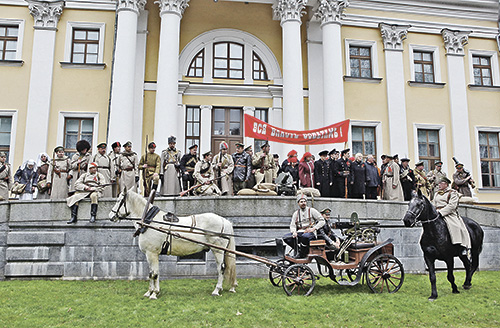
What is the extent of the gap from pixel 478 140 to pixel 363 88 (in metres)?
6.52

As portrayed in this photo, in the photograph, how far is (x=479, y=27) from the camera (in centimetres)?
2170

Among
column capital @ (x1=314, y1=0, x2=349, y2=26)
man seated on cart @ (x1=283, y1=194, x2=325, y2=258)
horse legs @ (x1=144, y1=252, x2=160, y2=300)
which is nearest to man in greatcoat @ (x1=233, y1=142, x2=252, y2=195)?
man seated on cart @ (x1=283, y1=194, x2=325, y2=258)

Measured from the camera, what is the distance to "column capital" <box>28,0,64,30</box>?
18.6 metres

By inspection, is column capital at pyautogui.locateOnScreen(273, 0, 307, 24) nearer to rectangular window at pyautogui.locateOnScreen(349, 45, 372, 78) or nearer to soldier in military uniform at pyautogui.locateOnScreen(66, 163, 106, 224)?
rectangular window at pyautogui.locateOnScreen(349, 45, 372, 78)

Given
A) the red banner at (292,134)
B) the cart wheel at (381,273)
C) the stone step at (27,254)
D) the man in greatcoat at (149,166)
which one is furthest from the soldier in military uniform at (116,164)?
the cart wheel at (381,273)

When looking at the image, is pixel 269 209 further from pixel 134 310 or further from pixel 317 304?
pixel 134 310

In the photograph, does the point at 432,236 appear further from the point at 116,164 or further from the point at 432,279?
the point at 116,164

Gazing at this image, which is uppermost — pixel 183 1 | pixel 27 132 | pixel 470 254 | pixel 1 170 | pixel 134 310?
pixel 183 1

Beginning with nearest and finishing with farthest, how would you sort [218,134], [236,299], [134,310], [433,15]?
[134,310], [236,299], [218,134], [433,15]

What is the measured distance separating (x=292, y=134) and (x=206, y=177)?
3.60 m

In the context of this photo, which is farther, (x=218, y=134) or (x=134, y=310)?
(x=218, y=134)

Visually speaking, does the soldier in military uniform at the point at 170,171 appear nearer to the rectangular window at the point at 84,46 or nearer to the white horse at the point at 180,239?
the white horse at the point at 180,239

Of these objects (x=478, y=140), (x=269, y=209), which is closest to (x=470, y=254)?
(x=269, y=209)

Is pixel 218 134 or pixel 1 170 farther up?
pixel 218 134
